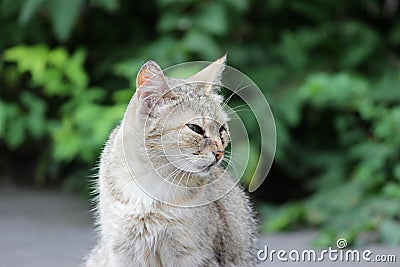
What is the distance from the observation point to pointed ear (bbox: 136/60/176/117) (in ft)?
8.31

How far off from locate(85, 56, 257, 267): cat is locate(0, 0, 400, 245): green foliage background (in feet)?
6.43

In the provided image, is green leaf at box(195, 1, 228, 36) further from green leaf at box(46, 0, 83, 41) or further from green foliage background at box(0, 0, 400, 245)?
green leaf at box(46, 0, 83, 41)

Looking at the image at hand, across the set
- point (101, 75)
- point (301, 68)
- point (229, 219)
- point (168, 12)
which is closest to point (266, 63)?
point (301, 68)

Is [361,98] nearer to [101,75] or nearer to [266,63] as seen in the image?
[266,63]

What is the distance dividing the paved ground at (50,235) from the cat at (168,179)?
0.73m

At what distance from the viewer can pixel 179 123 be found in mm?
2598

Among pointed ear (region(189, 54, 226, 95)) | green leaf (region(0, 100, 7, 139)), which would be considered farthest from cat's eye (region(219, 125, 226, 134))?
green leaf (region(0, 100, 7, 139))

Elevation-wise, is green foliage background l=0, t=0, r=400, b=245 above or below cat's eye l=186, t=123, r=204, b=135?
above

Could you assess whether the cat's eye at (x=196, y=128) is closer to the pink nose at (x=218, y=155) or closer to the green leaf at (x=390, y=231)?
the pink nose at (x=218, y=155)

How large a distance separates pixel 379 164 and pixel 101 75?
210cm

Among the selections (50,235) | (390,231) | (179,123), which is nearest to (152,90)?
(179,123)

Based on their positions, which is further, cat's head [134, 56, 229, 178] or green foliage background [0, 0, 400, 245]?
green foliage background [0, 0, 400, 245]

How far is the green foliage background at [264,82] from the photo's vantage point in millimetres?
4992

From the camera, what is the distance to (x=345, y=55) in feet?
18.6
